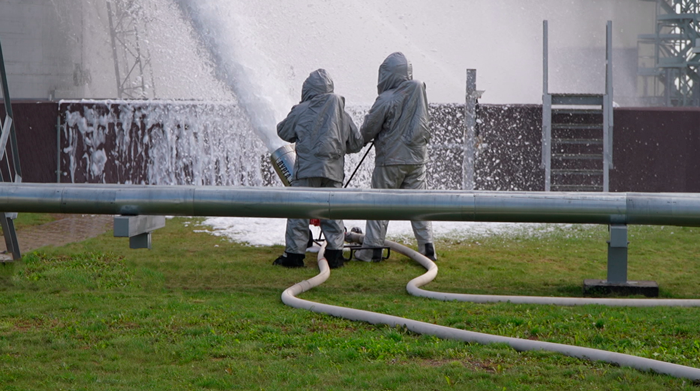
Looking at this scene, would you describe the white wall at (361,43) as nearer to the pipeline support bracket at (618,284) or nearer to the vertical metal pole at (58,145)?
the vertical metal pole at (58,145)

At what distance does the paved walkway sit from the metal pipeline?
287 centimetres

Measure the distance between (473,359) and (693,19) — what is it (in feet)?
55.9

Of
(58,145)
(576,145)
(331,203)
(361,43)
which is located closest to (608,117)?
(576,145)

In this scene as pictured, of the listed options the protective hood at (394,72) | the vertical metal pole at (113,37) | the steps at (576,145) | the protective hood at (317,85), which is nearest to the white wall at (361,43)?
the vertical metal pole at (113,37)

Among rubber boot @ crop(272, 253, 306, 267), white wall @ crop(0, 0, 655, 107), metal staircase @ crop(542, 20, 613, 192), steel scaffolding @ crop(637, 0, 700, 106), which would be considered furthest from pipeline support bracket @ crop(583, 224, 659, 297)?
steel scaffolding @ crop(637, 0, 700, 106)

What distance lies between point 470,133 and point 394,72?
3803 millimetres

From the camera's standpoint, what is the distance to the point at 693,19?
59.2 ft

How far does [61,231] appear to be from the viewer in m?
8.77

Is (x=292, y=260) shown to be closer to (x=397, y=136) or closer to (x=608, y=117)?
(x=397, y=136)

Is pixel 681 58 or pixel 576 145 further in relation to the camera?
pixel 681 58

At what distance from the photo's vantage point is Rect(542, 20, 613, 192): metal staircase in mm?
10391

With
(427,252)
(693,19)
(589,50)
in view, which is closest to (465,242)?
(427,252)

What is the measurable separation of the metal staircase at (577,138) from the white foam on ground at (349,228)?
142 cm

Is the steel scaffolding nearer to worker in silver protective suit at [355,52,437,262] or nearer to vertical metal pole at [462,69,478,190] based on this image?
vertical metal pole at [462,69,478,190]
